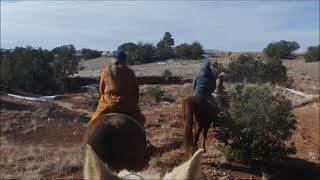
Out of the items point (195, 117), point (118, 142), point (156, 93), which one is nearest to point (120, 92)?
point (118, 142)

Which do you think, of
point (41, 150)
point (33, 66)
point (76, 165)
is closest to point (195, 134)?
point (76, 165)

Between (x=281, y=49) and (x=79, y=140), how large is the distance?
49.2 metres

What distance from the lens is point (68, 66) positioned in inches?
1724

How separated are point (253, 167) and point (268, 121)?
52.1 inches

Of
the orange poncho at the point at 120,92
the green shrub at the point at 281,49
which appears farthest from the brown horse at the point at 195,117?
the green shrub at the point at 281,49

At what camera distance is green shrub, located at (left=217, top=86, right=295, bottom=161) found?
1489 centimetres

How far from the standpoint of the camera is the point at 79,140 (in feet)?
65.1

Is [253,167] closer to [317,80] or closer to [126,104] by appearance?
[126,104]

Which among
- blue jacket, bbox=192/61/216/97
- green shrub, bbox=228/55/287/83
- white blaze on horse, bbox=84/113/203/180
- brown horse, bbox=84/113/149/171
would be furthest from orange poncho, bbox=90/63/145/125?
green shrub, bbox=228/55/287/83

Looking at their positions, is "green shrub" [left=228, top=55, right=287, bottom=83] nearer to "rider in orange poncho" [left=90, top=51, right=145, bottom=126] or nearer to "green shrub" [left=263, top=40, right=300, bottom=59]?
"green shrub" [left=263, top=40, right=300, bottom=59]

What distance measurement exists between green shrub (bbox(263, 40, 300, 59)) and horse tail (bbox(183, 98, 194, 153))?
47.9 metres

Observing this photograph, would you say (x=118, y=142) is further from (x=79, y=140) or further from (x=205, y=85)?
(x=79, y=140)

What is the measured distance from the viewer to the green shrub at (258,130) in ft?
48.9

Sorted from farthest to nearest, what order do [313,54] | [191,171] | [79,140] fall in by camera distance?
1. [313,54]
2. [79,140]
3. [191,171]
